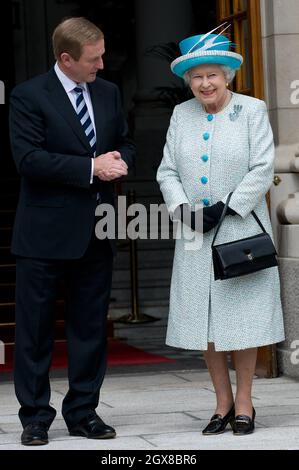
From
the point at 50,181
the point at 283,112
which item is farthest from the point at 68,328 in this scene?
the point at 283,112

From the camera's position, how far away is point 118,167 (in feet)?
17.7

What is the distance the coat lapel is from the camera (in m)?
5.54

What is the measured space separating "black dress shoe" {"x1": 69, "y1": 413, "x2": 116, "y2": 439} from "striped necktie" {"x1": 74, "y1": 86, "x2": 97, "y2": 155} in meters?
1.24

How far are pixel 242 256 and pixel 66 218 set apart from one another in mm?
822

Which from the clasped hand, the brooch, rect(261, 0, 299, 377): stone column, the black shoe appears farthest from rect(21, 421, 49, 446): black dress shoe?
rect(261, 0, 299, 377): stone column

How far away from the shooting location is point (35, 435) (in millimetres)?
5480

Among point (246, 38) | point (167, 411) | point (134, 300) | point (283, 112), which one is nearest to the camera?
point (167, 411)

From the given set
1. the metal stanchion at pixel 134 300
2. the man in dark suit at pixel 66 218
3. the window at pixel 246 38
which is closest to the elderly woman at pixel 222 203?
the man in dark suit at pixel 66 218

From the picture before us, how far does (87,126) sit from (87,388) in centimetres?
122

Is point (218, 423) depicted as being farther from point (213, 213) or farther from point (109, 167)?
point (109, 167)

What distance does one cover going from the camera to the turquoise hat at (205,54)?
5.59 m

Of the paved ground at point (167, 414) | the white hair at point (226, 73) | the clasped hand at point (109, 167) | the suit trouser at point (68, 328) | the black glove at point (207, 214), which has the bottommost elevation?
the paved ground at point (167, 414)

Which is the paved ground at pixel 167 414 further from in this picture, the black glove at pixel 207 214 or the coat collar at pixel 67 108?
the coat collar at pixel 67 108

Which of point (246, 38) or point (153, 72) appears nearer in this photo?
point (246, 38)
